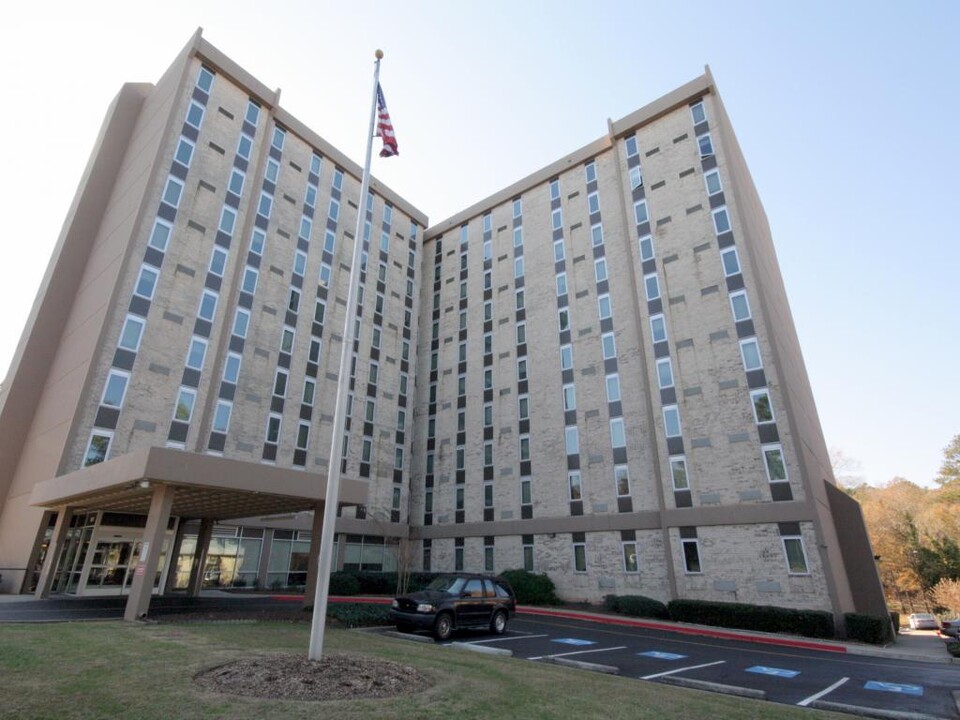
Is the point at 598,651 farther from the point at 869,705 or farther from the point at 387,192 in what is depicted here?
the point at 387,192

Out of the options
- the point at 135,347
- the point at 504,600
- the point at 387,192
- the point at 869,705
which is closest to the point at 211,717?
the point at 869,705

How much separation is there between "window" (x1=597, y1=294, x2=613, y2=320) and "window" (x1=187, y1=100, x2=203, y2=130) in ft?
91.2

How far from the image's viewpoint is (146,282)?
2803 cm

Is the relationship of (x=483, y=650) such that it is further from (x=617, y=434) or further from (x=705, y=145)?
(x=705, y=145)

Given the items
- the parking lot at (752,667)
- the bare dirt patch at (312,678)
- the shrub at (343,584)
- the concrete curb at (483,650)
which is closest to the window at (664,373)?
the parking lot at (752,667)

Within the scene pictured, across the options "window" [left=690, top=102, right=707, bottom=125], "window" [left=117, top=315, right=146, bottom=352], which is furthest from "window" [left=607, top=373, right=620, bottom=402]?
"window" [left=117, top=315, right=146, bottom=352]

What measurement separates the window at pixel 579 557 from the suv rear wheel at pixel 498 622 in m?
14.1

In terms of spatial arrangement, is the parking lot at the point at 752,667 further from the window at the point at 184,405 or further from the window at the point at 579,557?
the window at the point at 184,405

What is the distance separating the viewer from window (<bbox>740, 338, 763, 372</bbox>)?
26.9 m

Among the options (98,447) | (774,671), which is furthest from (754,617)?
(98,447)

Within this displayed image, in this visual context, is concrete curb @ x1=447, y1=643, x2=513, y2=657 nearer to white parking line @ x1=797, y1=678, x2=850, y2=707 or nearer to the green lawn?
the green lawn

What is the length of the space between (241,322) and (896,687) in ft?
108

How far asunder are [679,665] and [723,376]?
1769 centimetres

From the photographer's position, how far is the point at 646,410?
30078 mm
